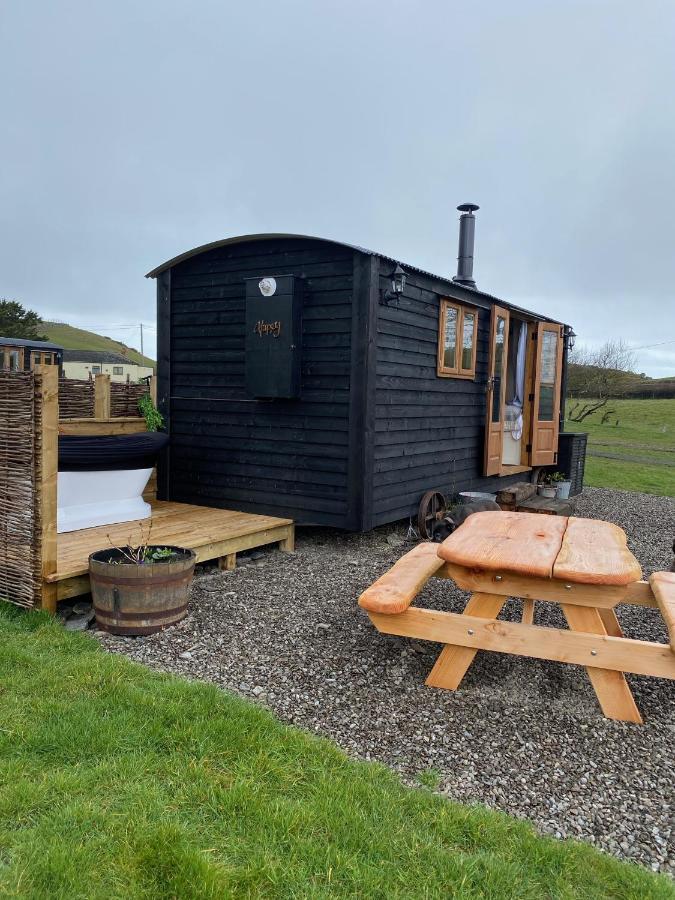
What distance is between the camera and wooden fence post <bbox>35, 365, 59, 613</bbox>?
3.36 metres

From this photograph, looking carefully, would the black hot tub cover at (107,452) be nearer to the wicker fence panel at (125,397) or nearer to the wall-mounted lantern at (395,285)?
the wicker fence panel at (125,397)

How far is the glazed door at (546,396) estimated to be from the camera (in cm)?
884

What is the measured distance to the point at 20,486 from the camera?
3537mm

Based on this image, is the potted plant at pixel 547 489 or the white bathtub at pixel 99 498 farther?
the potted plant at pixel 547 489

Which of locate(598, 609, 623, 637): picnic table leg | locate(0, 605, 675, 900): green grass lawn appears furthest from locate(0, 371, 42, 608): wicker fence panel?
locate(598, 609, 623, 637): picnic table leg

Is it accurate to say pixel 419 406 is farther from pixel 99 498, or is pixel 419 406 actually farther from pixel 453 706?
pixel 453 706

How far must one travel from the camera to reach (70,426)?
545 centimetres

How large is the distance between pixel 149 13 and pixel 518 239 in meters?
9.14

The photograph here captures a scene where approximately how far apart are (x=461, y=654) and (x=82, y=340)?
87244 mm

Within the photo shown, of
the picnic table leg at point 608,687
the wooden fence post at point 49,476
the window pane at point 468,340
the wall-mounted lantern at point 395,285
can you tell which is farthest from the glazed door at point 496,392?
the wooden fence post at point 49,476

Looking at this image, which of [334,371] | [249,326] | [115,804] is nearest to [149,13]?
[249,326]

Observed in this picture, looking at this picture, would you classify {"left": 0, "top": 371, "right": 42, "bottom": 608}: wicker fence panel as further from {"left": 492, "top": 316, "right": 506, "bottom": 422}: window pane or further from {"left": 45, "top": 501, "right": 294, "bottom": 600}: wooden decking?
{"left": 492, "top": 316, "right": 506, "bottom": 422}: window pane

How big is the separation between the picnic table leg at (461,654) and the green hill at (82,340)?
7434 centimetres

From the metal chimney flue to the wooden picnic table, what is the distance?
5.88m
